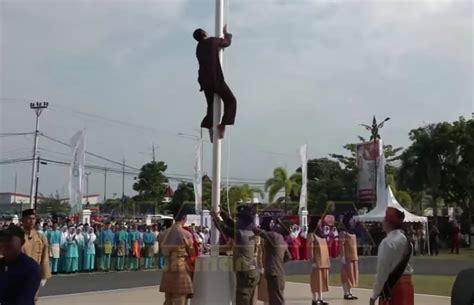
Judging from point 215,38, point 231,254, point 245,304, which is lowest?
point 245,304

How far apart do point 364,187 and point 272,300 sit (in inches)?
1134

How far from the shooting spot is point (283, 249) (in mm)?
10625

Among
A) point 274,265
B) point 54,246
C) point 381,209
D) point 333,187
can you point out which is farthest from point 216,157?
point 333,187

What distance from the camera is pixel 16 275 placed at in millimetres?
5180

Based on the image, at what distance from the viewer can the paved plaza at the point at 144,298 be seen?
12.8 m

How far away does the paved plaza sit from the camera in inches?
505

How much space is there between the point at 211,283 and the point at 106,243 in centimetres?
1208

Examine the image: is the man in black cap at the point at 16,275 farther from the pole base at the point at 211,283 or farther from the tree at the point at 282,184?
the tree at the point at 282,184

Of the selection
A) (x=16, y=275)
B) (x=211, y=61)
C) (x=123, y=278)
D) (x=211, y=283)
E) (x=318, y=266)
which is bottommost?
(x=123, y=278)

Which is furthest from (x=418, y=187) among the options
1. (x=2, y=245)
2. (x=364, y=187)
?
(x=2, y=245)

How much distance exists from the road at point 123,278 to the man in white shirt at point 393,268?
7.62 meters

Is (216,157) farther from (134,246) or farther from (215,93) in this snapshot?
(134,246)

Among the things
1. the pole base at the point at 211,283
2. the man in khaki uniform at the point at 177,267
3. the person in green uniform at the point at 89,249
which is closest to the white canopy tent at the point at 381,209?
the person in green uniform at the point at 89,249

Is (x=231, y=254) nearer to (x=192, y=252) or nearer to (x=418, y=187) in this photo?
(x=192, y=252)
